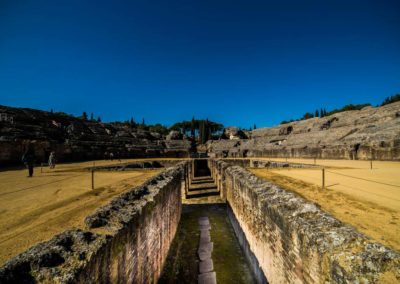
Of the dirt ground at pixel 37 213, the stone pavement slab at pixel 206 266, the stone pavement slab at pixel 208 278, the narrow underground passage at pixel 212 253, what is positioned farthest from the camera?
the stone pavement slab at pixel 206 266

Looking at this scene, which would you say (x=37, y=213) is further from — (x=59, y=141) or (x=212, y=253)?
(x=59, y=141)

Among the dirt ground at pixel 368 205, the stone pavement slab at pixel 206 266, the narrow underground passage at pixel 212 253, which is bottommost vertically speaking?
the narrow underground passage at pixel 212 253

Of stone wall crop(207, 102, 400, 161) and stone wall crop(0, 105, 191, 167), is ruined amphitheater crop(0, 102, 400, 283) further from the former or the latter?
stone wall crop(0, 105, 191, 167)

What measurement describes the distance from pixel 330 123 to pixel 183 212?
35.4 m

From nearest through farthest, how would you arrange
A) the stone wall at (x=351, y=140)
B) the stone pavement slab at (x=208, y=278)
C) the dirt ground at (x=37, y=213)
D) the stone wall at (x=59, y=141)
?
the dirt ground at (x=37, y=213) → the stone pavement slab at (x=208, y=278) → the stone wall at (x=351, y=140) → the stone wall at (x=59, y=141)

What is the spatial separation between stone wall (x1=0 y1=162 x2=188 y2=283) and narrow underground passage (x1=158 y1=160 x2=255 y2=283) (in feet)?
3.81

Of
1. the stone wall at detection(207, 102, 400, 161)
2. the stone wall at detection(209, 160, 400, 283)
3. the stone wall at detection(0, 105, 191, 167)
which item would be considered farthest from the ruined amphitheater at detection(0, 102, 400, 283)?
the stone wall at detection(0, 105, 191, 167)

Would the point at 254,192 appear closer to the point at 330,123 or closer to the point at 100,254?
the point at 100,254

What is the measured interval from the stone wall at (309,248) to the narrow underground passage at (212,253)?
936 mm

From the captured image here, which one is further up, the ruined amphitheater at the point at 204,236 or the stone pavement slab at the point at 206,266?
the ruined amphitheater at the point at 204,236

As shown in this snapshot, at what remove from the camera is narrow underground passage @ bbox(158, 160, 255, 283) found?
15.8 feet

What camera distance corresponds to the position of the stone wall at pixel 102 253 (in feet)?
5.66

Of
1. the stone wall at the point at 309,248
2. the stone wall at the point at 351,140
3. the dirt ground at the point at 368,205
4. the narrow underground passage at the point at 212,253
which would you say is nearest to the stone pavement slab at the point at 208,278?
the narrow underground passage at the point at 212,253

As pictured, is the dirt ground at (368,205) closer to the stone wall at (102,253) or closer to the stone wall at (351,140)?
the stone wall at (102,253)
